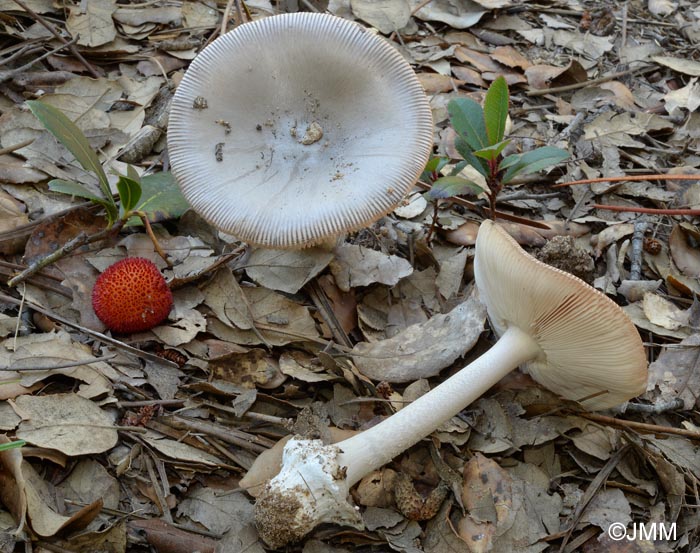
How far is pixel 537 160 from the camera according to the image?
10.6ft

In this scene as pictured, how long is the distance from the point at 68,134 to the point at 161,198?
A: 1.72ft

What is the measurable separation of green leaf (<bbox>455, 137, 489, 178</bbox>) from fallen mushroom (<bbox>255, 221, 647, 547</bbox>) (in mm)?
727

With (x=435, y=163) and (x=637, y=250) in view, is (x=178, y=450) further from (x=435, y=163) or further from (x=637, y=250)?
(x=637, y=250)

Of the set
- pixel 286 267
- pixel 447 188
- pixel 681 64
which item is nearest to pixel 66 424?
pixel 286 267

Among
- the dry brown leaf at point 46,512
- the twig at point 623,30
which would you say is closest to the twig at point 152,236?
the dry brown leaf at point 46,512

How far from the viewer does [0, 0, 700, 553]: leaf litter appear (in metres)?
2.45

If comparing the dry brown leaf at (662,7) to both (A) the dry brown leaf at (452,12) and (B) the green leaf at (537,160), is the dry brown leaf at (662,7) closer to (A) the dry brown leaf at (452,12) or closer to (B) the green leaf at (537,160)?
(A) the dry brown leaf at (452,12)

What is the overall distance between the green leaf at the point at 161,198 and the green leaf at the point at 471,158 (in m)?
1.49

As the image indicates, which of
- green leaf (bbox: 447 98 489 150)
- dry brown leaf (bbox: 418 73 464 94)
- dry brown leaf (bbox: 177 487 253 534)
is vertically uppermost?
green leaf (bbox: 447 98 489 150)

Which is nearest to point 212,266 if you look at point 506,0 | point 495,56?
point 495,56

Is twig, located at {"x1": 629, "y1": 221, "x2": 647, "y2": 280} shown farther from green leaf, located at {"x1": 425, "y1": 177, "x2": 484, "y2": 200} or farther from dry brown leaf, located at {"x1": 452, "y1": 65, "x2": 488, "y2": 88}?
dry brown leaf, located at {"x1": 452, "y1": 65, "x2": 488, "y2": 88}

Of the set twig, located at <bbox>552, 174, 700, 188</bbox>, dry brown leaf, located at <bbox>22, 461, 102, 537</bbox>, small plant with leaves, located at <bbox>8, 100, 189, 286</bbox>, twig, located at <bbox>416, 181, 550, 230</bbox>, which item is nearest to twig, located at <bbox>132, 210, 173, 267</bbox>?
small plant with leaves, located at <bbox>8, 100, 189, 286</bbox>

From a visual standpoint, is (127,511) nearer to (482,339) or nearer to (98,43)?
(482,339)

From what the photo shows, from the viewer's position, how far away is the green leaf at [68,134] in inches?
113
